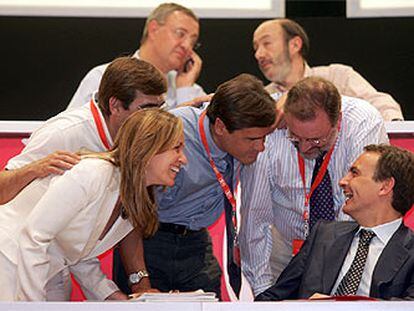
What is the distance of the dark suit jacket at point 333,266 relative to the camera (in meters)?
3.44

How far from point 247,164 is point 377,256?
60cm

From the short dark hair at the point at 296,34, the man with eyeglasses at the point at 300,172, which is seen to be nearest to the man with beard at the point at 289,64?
the short dark hair at the point at 296,34

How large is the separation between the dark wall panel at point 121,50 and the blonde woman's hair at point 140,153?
11.4 feet

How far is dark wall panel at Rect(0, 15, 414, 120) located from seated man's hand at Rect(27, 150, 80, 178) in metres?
3.52

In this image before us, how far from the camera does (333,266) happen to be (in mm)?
3576

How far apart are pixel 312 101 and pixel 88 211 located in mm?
1088

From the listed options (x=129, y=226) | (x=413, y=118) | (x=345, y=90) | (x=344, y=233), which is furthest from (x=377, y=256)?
(x=413, y=118)

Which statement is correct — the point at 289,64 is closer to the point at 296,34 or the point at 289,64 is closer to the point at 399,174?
the point at 296,34

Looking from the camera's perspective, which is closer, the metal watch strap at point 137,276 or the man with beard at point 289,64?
the metal watch strap at point 137,276

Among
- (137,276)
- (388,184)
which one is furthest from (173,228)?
(388,184)

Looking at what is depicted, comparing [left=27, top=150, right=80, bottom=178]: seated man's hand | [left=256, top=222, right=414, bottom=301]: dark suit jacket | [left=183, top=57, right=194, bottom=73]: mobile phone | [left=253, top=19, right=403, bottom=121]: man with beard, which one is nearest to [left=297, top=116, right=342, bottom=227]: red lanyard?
[left=256, top=222, right=414, bottom=301]: dark suit jacket

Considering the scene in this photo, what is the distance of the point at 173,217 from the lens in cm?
382

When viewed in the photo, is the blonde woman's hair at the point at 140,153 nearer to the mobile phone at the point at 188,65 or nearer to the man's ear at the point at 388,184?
the man's ear at the point at 388,184

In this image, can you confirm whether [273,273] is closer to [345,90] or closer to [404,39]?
[345,90]
